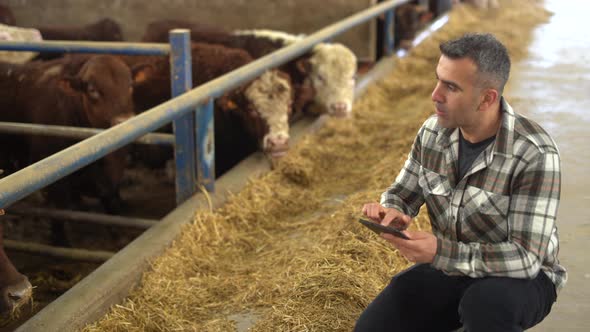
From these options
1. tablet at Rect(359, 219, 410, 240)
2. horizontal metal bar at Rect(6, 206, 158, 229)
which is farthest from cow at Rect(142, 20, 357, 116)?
tablet at Rect(359, 219, 410, 240)

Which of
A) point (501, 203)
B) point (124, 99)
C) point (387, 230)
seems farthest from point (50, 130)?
point (501, 203)

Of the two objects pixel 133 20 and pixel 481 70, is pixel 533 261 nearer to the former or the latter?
pixel 481 70

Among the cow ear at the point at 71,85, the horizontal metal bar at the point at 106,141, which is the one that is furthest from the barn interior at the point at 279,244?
the cow ear at the point at 71,85

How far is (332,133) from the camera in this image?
6734 mm

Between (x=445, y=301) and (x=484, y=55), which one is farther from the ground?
(x=484, y=55)

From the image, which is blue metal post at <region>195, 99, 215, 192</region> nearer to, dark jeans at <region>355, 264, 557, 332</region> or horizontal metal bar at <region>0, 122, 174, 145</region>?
horizontal metal bar at <region>0, 122, 174, 145</region>

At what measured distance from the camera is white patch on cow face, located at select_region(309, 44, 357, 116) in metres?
6.96

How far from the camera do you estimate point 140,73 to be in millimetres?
6102

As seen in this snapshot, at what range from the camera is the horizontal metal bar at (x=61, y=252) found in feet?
14.2

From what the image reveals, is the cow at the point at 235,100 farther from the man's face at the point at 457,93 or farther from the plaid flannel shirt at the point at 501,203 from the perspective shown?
the man's face at the point at 457,93

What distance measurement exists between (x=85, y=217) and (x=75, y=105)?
3.63ft

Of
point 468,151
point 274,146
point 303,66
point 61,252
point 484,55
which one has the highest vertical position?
point 484,55

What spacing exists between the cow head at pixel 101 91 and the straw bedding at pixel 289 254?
129 centimetres

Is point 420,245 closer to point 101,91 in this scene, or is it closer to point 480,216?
point 480,216
